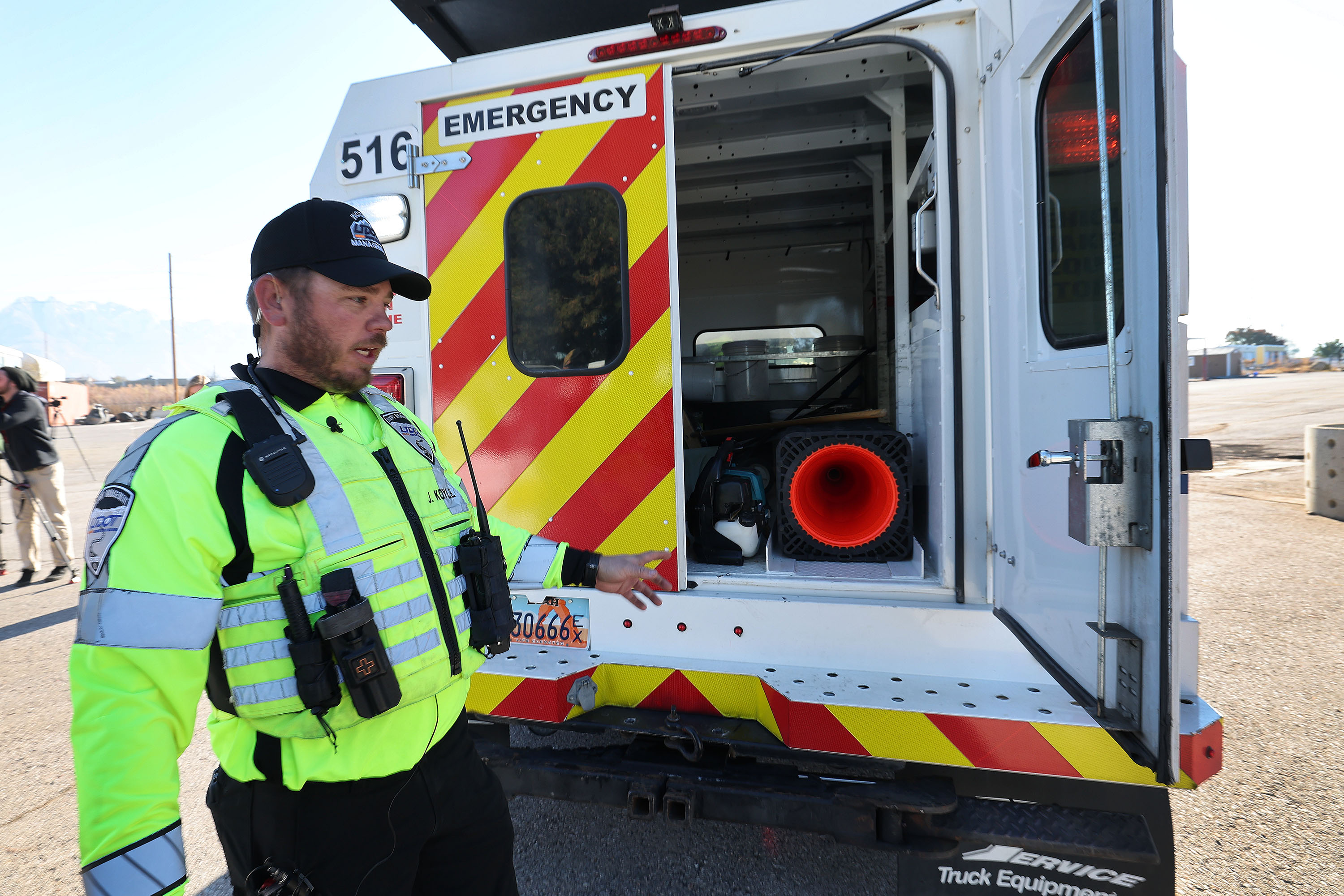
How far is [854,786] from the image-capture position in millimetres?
1754

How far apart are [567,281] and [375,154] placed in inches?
31.7

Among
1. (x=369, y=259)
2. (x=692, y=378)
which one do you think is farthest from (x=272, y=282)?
(x=692, y=378)

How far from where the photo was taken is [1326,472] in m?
7.71

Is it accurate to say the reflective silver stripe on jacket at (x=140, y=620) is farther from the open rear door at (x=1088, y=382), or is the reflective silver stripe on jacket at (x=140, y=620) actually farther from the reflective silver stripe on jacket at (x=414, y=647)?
the open rear door at (x=1088, y=382)

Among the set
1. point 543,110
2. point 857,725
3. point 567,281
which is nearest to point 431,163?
point 543,110

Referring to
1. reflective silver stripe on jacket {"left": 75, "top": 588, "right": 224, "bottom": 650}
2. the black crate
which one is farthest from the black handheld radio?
the black crate

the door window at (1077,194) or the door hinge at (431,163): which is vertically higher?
the door hinge at (431,163)

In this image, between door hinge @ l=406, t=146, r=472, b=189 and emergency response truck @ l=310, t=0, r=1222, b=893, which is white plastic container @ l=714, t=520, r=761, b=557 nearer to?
emergency response truck @ l=310, t=0, r=1222, b=893

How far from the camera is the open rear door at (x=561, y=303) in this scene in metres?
2.18

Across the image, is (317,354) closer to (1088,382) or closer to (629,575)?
(629,575)

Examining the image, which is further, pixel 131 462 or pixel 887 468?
Result: pixel 887 468

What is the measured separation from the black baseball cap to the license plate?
4.05 feet

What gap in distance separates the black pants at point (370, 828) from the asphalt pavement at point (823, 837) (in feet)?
3.34

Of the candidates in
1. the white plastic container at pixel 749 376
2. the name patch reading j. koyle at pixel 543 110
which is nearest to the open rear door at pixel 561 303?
the name patch reading j. koyle at pixel 543 110
